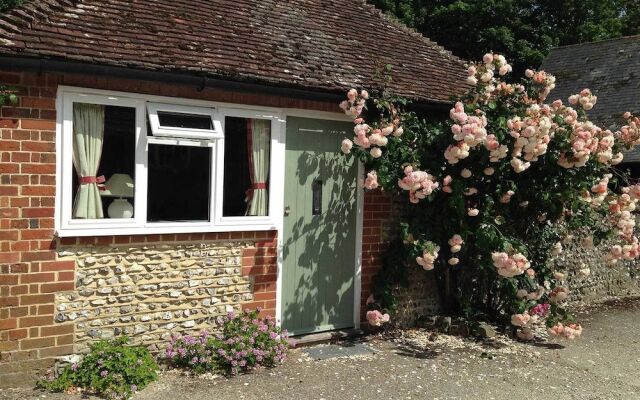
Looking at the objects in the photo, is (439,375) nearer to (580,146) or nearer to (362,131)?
(362,131)

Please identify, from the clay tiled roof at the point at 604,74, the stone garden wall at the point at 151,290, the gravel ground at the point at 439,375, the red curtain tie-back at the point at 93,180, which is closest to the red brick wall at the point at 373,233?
the gravel ground at the point at 439,375

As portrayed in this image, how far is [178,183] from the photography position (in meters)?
5.52

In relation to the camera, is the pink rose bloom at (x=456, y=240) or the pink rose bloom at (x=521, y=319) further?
the pink rose bloom at (x=521, y=319)

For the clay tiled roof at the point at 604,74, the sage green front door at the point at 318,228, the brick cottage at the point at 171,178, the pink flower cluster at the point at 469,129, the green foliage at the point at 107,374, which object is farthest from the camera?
the clay tiled roof at the point at 604,74

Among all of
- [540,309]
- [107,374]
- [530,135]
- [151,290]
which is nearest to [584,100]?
[530,135]

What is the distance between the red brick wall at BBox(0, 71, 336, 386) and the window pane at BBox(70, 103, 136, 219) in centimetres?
22

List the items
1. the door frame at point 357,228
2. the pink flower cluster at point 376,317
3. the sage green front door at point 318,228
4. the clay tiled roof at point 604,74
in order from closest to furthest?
the door frame at point 357,228, the sage green front door at point 318,228, the pink flower cluster at point 376,317, the clay tiled roof at point 604,74

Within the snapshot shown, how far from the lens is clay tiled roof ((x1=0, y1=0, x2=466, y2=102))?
4.93m

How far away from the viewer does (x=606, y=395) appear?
517 centimetres

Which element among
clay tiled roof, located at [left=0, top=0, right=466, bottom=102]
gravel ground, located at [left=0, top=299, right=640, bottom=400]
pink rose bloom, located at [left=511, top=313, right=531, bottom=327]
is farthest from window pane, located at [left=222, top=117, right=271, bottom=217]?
pink rose bloom, located at [left=511, top=313, right=531, bottom=327]

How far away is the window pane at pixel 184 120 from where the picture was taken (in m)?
A: 5.34

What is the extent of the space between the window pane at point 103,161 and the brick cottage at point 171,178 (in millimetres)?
13

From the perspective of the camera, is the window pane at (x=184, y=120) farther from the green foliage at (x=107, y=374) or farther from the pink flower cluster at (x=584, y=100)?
the pink flower cluster at (x=584, y=100)

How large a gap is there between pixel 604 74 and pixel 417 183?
14209 millimetres
